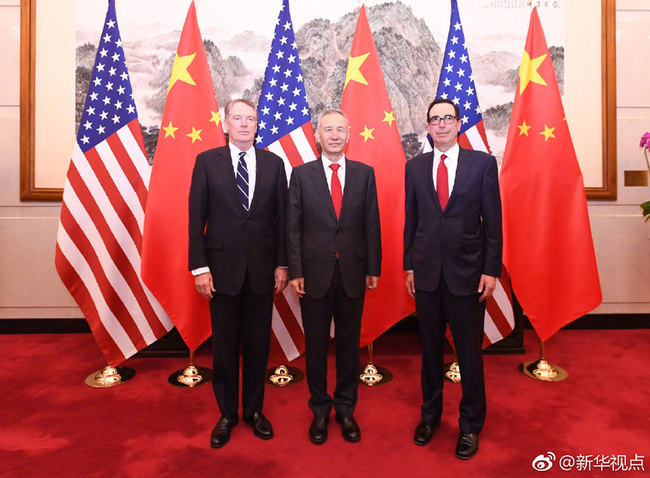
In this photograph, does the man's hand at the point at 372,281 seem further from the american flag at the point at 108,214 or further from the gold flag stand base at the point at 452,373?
the american flag at the point at 108,214

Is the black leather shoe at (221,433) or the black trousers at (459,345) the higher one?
the black trousers at (459,345)

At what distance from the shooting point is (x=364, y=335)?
3.33 m

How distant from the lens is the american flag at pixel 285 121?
3.35 metres

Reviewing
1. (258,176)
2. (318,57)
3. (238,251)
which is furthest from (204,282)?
(318,57)

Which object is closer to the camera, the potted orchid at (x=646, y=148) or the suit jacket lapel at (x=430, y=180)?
the suit jacket lapel at (x=430, y=180)

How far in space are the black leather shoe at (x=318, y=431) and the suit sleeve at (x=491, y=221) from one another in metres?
1.24

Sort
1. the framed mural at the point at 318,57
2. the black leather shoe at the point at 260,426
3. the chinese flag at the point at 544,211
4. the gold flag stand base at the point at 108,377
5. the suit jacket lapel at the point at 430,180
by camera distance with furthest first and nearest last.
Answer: the framed mural at the point at 318,57
the chinese flag at the point at 544,211
the gold flag stand base at the point at 108,377
the black leather shoe at the point at 260,426
the suit jacket lapel at the point at 430,180

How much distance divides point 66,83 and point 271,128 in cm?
246

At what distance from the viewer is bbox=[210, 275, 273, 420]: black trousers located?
2.34 meters

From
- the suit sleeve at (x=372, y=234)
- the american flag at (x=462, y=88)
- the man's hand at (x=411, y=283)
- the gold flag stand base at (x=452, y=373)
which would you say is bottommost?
the gold flag stand base at (x=452, y=373)

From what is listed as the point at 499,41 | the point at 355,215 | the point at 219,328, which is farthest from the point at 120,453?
the point at 499,41

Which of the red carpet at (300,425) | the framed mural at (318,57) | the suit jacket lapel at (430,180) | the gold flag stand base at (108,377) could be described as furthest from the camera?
the framed mural at (318,57)

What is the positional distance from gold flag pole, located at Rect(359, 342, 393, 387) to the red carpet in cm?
8

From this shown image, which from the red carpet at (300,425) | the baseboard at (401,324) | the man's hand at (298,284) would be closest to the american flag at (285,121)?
the red carpet at (300,425)
